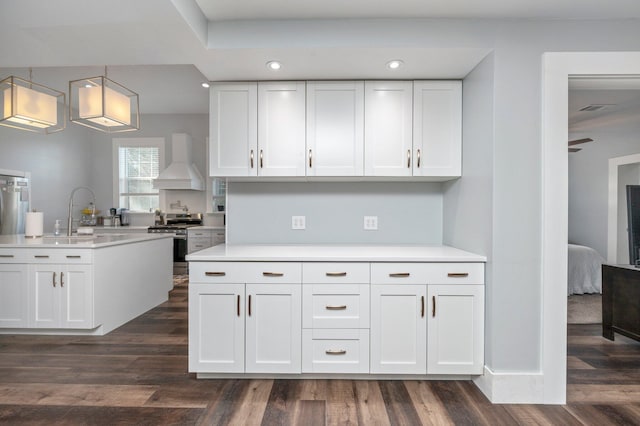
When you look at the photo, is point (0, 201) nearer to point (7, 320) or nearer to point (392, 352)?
point (7, 320)

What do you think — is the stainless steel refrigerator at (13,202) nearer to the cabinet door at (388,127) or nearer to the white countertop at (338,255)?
the white countertop at (338,255)

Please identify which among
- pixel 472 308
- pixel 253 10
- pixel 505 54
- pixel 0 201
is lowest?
pixel 472 308

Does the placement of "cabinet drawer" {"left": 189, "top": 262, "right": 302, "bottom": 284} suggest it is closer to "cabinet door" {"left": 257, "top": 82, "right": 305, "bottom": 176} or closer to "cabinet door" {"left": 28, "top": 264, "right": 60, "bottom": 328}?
"cabinet door" {"left": 257, "top": 82, "right": 305, "bottom": 176}

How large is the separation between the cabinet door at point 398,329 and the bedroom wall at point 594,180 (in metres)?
1.38

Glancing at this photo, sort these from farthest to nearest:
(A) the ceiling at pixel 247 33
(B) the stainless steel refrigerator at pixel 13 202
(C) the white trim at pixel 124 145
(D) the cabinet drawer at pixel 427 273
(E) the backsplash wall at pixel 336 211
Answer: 1. (C) the white trim at pixel 124 145
2. (B) the stainless steel refrigerator at pixel 13 202
3. (E) the backsplash wall at pixel 336 211
4. (D) the cabinet drawer at pixel 427 273
5. (A) the ceiling at pixel 247 33

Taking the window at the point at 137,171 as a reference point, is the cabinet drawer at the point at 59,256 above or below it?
below

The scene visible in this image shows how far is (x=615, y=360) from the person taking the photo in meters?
2.70

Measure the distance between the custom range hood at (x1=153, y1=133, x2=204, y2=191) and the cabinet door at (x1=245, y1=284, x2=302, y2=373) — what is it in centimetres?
439

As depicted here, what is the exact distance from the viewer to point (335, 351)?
2.30 metres

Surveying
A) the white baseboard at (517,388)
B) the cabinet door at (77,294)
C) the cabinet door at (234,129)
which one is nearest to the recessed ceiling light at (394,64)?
the cabinet door at (234,129)

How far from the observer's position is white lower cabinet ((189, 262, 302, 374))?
229 cm

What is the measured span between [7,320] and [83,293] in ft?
2.49

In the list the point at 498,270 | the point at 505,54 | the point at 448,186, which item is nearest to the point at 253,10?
the point at 505,54

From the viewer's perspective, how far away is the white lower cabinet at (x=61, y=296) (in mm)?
3129
